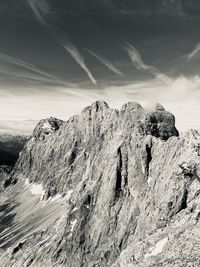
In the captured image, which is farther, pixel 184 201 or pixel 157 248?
pixel 184 201

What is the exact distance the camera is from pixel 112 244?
194m

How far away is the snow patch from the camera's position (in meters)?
107

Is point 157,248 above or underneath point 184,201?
underneath

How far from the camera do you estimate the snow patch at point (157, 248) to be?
10706 cm

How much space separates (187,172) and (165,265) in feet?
207

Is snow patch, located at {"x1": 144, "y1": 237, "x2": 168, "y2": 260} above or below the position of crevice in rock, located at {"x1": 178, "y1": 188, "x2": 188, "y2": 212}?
below

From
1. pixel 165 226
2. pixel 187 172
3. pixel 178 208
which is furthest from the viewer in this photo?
pixel 187 172

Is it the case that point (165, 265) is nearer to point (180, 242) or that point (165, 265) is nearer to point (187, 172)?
point (180, 242)

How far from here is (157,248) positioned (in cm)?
10869

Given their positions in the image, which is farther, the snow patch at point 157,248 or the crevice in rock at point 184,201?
the crevice in rock at point 184,201

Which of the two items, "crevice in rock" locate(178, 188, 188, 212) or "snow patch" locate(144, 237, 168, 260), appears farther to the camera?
"crevice in rock" locate(178, 188, 188, 212)

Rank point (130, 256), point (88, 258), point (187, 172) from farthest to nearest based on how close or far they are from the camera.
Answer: point (88, 258), point (187, 172), point (130, 256)

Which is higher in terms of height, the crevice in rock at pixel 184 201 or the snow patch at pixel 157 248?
the crevice in rock at pixel 184 201

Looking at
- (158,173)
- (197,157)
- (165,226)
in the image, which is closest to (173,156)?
(158,173)
